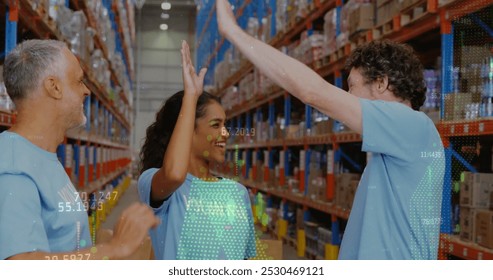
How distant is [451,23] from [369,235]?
1536 mm

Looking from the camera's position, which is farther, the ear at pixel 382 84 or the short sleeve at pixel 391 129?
the ear at pixel 382 84

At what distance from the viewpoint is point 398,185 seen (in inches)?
49.8

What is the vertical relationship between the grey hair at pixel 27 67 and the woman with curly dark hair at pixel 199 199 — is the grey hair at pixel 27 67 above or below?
above

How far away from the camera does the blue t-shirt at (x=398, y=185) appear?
1220 mm

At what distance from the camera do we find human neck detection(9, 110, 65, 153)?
3.55 ft

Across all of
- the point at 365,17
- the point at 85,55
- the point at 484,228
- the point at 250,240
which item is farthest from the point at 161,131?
the point at 85,55

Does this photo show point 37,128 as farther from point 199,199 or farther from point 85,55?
point 85,55

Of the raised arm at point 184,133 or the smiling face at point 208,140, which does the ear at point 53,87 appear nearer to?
the raised arm at point 184,133

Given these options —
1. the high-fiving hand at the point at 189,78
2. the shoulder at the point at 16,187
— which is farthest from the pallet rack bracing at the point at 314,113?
the shoulder at the point at 16,187

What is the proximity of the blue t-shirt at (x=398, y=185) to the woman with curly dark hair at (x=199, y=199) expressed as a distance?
410mm

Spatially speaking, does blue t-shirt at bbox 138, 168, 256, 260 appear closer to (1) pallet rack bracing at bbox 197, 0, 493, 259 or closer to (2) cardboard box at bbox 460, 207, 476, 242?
(1) pallet rack bracing at bbox 197, 0, 493, 259

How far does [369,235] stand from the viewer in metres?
1.29

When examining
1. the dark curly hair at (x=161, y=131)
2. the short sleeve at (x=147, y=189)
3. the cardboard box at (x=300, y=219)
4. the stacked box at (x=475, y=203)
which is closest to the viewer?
the short sleeve at (x=147, y=189)

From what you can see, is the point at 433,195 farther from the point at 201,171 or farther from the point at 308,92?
the point at 201,171
